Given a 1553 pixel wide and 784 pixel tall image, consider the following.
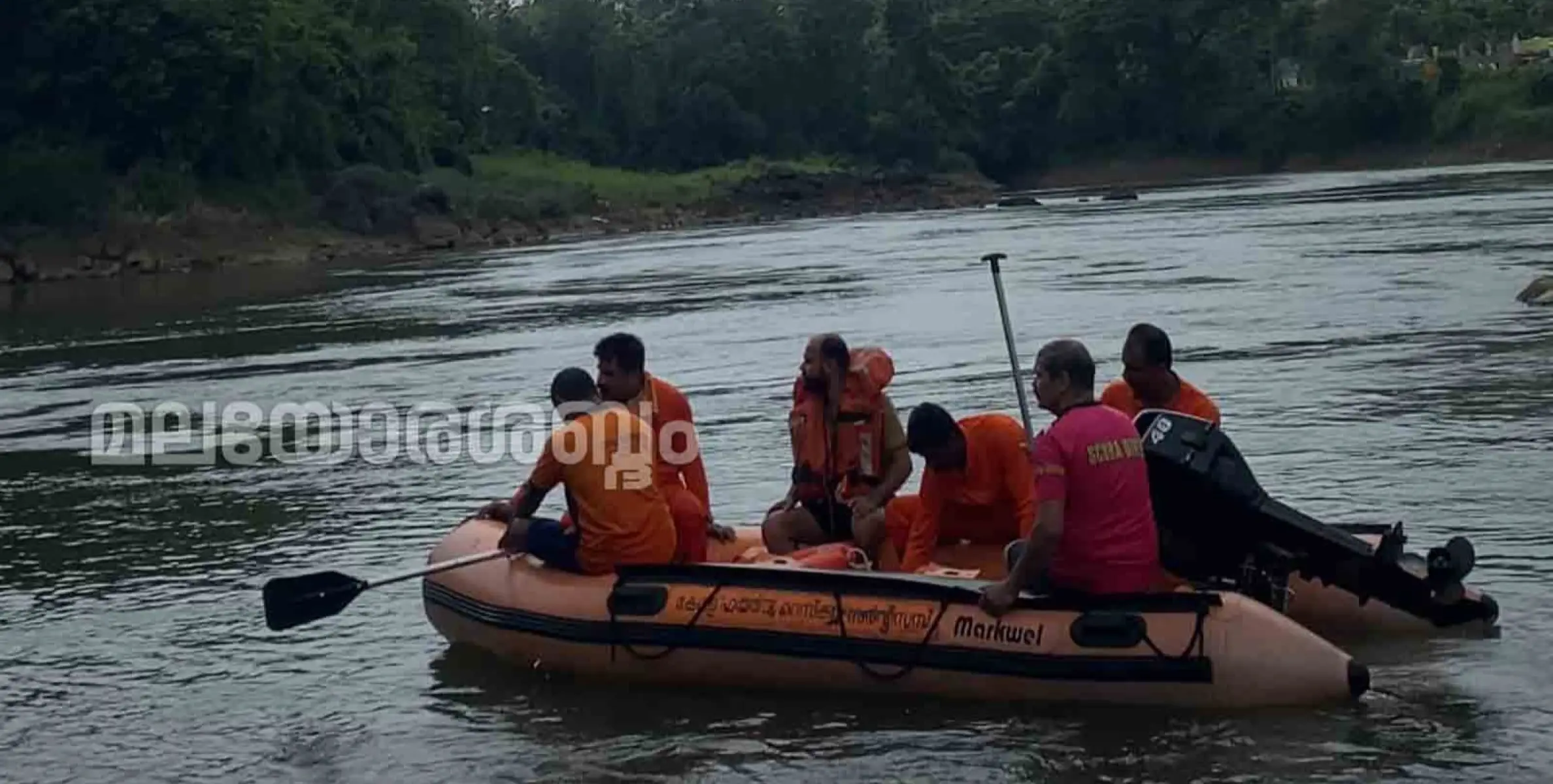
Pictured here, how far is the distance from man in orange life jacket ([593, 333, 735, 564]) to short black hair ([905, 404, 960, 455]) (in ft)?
3.97

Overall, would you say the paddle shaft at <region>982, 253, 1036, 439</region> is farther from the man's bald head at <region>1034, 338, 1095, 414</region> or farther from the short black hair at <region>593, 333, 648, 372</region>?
the short black hair at <region>593, 333, 648, 372</region>

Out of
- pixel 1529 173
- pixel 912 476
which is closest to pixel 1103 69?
pixel 1529 173

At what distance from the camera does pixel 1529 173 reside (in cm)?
6019

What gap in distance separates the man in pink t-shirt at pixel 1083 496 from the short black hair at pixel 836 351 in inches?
68.8

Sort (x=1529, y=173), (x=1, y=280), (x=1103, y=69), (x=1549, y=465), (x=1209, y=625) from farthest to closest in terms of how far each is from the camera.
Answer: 1. (x=1103, y=69)
2. (x=1529, y=173)
3. (x=1, y=280)
4. (x=1549, y=465)
5. (x=1209, y=625)

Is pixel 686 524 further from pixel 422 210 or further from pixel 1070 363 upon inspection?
pixel 422 210

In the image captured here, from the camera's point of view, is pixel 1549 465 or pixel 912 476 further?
pixel 912 476

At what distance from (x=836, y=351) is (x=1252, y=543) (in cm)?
216

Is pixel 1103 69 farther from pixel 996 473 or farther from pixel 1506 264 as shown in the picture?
pixel 996 473

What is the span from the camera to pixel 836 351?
9.44 meters

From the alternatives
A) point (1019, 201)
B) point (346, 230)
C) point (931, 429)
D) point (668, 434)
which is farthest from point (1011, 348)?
point (1019, 201)

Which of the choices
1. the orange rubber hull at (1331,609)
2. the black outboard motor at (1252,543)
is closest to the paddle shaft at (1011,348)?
the orange rubber hull at (1331,609)

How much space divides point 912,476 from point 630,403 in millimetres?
4625

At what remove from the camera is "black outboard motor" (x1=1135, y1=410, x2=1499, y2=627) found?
26.6ft
